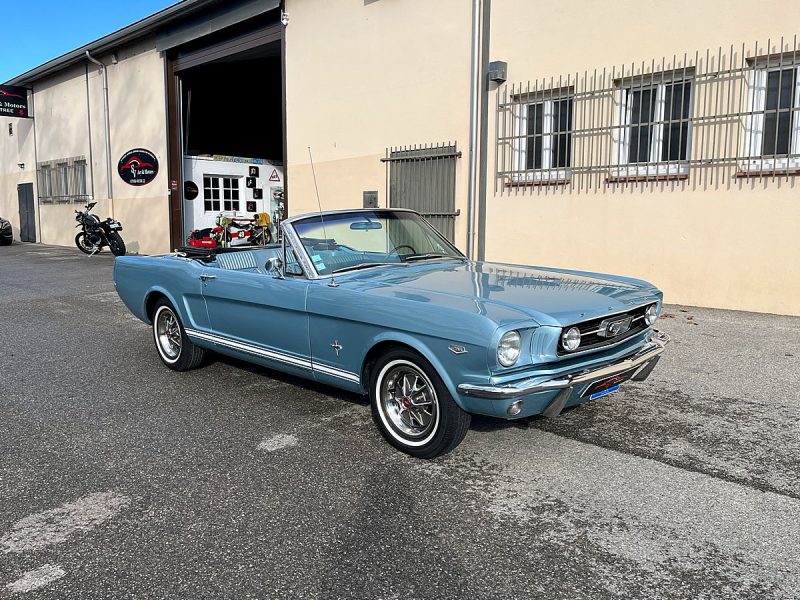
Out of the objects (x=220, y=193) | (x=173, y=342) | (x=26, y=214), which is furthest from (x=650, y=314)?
(x=26, y=214)

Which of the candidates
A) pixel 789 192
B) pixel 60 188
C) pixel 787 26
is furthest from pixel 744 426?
pixel 60 188

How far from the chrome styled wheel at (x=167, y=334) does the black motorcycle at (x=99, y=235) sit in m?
12.5

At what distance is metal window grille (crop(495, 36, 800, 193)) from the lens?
753 centimetres

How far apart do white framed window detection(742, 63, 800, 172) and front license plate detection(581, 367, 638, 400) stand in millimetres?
5195

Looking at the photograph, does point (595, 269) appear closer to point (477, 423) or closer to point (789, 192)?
point (789, 192)

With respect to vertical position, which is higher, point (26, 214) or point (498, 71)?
point (498, 71)

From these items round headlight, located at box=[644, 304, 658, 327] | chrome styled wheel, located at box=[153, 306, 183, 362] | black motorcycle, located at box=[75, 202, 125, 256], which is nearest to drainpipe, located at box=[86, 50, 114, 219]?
black motorcycle, located at box=[75, 202, 125, 256]

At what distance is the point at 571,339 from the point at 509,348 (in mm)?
385

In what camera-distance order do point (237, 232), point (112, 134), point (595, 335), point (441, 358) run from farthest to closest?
point (112, 134) → point (237, 232) → point (595, 335) → point (441, 358)

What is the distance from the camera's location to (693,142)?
8.05 metres

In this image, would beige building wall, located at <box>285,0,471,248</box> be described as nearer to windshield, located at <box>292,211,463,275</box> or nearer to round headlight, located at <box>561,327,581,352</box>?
windshield, located at <box>292,211,463,275</box>

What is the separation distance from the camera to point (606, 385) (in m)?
3.56

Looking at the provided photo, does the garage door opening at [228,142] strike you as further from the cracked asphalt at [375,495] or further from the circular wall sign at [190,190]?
the cracked asphalt at [375,495]

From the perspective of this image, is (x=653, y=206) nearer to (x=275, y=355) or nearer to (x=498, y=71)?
(x=498, y=71)
